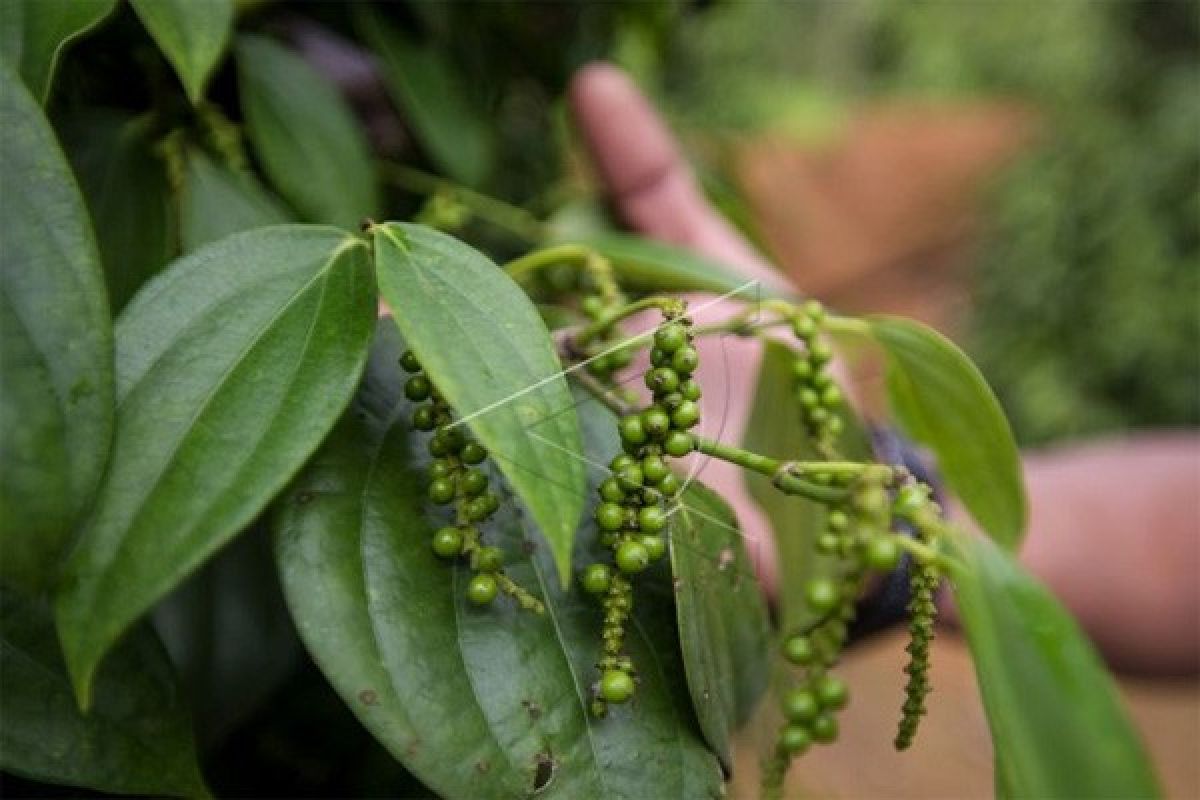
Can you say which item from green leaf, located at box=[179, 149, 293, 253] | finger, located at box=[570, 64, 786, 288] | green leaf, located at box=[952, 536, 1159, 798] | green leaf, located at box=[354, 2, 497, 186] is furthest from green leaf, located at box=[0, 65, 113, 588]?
finger, located at box=[570, 64, 786, 288]

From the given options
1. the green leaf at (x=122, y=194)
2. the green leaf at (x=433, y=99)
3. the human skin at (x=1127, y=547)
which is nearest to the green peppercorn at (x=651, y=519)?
the green leaf at (x=122, y=194)

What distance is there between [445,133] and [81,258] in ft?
1.30

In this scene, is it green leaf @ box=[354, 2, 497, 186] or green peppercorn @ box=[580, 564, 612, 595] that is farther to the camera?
green leaf @ box=[354, 2, 497, 186]

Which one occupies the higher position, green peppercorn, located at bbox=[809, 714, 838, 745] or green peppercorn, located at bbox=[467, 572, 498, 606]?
green peppercorn, located at bbox=[467, 572, 498, 606]

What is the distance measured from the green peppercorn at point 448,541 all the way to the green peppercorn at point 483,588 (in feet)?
0.04

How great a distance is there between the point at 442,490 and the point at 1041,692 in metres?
0.17

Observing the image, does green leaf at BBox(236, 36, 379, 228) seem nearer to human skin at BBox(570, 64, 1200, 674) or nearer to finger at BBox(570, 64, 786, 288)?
finger at BBox(570, 64, 786, 288)

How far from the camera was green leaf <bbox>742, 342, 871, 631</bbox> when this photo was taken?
0.47 metres

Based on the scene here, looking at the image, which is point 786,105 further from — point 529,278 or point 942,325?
point 529,278

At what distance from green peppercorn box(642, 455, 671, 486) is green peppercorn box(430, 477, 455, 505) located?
0.06 meters

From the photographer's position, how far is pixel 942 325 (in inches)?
123

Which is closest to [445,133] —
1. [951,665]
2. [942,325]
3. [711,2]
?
[711,2]

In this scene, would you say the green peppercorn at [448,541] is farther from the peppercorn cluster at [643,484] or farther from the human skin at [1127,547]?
the human skin at [1127,547]

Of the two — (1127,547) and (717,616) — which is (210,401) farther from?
(1127,547)
